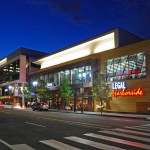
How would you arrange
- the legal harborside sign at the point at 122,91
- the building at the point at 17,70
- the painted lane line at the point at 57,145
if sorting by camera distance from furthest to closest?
1. the building at the point at 17,70
2. the legal harborside sign at the point at 122,91
3. the painted lane line at the point at 57,145

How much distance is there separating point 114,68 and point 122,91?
14.9ft

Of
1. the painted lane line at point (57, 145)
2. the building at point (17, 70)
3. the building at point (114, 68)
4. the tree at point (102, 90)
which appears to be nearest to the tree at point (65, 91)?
the building at point (114, 68)

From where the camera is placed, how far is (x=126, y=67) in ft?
139

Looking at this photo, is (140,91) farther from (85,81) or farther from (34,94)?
(34,94)

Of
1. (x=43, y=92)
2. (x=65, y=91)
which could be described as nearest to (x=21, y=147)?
(x=65, y=91)

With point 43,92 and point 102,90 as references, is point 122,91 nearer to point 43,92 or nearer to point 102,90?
point 102,90

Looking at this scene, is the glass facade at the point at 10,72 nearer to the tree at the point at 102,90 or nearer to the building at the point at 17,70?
the building at the point at 17,70

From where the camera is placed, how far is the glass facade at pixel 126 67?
131 ft

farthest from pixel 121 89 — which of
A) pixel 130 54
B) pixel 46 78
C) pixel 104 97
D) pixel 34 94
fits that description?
pixel 34 94

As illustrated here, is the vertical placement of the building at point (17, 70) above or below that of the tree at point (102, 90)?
above

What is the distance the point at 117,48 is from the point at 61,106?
20.9 m

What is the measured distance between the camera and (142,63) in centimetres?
3962

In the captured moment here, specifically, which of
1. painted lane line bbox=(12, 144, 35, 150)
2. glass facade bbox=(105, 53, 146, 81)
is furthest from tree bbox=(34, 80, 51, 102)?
painted lane line bbox=(12, 144, 35, 150)

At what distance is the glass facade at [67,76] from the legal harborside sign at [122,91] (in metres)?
8.23
